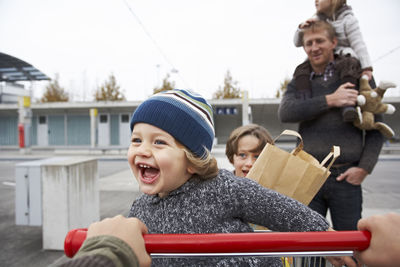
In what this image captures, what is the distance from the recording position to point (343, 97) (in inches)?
61.7

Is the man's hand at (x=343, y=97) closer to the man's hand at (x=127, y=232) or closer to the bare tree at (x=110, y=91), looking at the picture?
the man's hand at (x=127, y=232)

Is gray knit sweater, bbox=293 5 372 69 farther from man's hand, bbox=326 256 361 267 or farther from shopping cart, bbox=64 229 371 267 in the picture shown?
shopping cart, bbox=64 229 371 267

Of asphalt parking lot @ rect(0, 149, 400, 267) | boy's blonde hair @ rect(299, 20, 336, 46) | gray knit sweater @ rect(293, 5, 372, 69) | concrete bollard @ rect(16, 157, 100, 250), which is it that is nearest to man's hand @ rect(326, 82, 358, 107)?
gray knit sweater @ rect(293, 5, 372, 69)

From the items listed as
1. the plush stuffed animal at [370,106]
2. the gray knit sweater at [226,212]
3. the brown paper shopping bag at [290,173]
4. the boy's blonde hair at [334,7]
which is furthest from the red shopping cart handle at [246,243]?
the boy's blonde hair at [334,7]

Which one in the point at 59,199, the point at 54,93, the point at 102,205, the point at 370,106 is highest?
the point at 54,93

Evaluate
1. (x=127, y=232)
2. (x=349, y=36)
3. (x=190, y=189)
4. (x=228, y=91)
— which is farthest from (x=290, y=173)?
(x=228, y=91)

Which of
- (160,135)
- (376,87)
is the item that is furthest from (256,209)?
(376,87)

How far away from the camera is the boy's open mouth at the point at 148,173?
3.52 feet

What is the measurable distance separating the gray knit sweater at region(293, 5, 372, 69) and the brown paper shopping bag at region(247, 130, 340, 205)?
2.49 ft

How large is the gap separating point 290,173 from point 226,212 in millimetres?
436

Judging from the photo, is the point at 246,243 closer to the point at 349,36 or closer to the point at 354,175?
the point at 354,175

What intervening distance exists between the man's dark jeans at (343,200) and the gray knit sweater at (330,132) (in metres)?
0.11

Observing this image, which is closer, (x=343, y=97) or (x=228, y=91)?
(x=343, y=97)

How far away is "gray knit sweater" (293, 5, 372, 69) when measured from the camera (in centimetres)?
164
